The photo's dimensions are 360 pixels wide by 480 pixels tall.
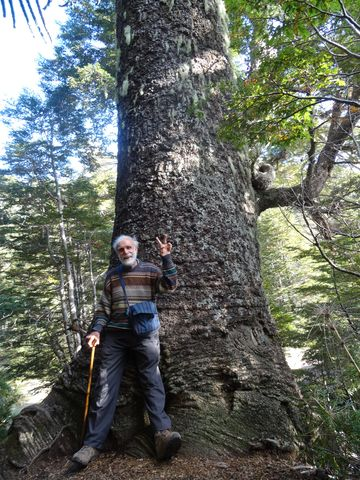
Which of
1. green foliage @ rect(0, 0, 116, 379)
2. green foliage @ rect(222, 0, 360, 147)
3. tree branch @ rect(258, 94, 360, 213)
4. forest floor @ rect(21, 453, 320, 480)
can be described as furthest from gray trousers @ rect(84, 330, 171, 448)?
green foliage @ rect(0, 0, 116, 379)

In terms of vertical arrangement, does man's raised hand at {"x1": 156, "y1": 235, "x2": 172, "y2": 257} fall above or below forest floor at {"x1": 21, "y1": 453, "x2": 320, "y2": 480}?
above

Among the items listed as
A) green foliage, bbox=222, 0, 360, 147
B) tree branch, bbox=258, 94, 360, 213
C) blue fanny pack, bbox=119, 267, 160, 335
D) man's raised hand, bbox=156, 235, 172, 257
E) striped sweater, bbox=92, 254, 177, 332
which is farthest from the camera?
tree branch, bbox=258, 94, 360, 213

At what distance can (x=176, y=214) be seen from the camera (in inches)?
139

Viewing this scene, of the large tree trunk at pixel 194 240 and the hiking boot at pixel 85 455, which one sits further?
the large tree trunk at pixel 194 240

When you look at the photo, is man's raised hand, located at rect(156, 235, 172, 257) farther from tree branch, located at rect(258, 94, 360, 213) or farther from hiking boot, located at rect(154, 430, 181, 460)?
tree branch, located at rect(258, 94, 360, 213)

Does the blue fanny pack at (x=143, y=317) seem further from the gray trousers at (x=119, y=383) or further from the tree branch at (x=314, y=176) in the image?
the tree branch at (x=314, y=176)

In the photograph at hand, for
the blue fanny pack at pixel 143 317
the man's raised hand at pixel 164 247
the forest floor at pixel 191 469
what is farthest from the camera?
the man's raised hand at pixel 164 247

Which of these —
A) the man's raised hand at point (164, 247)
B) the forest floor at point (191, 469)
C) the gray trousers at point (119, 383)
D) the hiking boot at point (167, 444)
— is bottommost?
the forest floor at point (191, 469)

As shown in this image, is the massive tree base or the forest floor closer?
the forest floor

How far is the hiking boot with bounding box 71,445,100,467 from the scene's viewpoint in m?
2.75

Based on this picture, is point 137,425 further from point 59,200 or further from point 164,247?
point 59,200

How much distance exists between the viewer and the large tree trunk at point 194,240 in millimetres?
2871

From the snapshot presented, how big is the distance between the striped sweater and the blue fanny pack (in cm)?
18

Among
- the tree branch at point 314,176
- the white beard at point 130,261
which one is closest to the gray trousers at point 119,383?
the white beard at point 130,261
